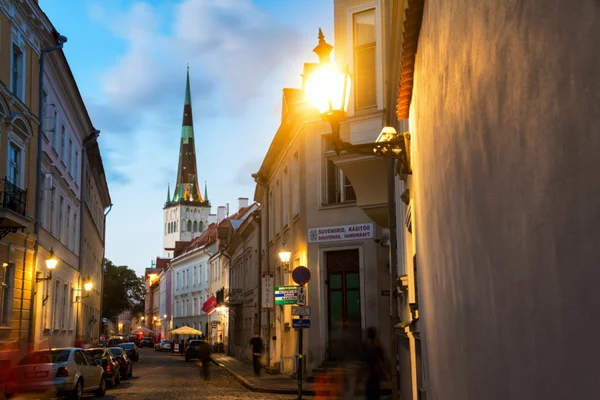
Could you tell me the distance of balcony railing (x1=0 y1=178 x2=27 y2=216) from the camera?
18.8 metres

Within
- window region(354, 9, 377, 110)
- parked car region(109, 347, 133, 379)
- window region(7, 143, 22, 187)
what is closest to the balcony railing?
window region(7, 143, 22, 187)

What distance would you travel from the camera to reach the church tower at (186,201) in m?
147

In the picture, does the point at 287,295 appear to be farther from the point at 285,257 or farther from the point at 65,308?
the point at 65,308

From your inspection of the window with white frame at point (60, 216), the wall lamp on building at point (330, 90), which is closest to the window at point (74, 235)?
the window with white frame at point (60, 216)

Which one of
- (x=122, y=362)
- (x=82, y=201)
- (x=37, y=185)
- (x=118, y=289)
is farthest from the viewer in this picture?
(x=118, y=289)

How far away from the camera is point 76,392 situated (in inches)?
689

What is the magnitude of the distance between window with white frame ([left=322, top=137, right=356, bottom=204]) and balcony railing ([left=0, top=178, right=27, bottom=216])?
9437 mm

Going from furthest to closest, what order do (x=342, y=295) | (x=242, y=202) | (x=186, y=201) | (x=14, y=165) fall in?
(x=186, y=201) → (x=242, y=202) → (x=342, y=295) → (x=14, y=165)

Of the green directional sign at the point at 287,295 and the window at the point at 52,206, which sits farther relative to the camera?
the window at the point at 52,206

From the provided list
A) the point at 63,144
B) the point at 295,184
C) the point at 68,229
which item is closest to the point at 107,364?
the point at 295,184

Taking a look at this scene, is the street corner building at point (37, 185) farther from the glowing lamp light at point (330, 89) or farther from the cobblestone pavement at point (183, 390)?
the glowing lamp light at point (330, 89)

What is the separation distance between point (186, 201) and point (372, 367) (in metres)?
143

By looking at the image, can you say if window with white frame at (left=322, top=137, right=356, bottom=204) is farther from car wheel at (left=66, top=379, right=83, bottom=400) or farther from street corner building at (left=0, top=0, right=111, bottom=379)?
car wheel at (left=66, top=379, right=83, bottom=400)

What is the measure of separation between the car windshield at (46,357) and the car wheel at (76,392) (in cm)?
74
